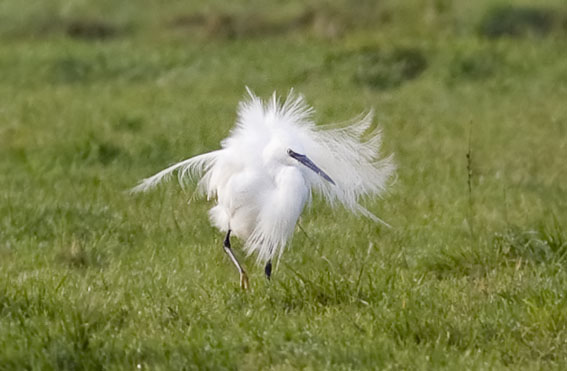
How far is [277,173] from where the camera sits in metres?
5.90

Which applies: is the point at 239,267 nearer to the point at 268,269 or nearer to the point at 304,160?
the point at 268,269

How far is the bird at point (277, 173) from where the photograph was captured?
580cm

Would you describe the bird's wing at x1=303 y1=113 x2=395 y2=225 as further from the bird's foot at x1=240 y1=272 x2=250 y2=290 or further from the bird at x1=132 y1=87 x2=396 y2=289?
the bird's foot at x1=240 y1=272 x2=250 y2=290

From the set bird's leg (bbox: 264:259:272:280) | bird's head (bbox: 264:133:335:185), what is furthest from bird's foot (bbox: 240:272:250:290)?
bird's head (bbox: 264:133:335:185)

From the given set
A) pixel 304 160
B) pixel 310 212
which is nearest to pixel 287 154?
pixel 304 160

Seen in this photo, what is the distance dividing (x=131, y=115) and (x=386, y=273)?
6.52 metres

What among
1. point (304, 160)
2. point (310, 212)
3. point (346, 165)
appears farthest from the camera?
point (310, 212)

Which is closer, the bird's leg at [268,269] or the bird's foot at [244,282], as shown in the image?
the bird's foot at [244,282]

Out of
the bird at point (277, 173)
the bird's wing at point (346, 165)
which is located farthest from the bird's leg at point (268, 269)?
the bird's wing at point (346, 165)

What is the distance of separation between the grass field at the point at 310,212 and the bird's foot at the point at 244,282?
0.28 ft

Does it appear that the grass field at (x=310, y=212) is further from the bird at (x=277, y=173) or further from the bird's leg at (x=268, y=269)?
the bird at (x=277, y=173)

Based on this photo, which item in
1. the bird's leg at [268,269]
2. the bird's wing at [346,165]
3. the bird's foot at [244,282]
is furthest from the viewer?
the bird's wing at [346,165]

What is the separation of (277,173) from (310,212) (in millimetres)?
1413

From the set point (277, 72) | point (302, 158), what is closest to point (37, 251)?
point (302, 158)
